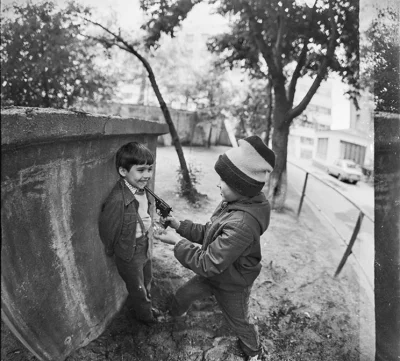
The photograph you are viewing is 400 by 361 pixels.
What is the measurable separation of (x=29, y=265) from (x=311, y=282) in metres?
2.98

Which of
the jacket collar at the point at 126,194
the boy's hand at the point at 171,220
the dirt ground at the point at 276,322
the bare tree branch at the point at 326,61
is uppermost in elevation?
the bare tree branch at the point at 326,61

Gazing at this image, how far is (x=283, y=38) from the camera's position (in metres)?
5.19

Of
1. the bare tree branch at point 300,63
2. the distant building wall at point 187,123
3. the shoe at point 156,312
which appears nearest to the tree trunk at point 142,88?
the distant building wall at point 187,123

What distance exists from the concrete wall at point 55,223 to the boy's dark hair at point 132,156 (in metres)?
0.07

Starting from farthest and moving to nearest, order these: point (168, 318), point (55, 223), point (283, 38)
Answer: point (283, 38) < point (168, 318) < point (55, 223)

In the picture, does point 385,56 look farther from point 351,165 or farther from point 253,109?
point 351,165

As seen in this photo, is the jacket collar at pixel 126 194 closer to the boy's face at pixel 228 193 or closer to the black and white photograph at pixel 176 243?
the black and white photograph at pixel 176 243

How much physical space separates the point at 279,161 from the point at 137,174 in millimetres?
4998

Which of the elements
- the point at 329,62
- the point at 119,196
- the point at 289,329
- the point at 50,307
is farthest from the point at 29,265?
the point at 329,62

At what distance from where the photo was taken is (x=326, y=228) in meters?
5.29

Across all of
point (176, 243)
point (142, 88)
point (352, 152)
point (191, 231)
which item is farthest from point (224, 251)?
point (142, 88)

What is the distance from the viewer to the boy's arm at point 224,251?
150 centimetres

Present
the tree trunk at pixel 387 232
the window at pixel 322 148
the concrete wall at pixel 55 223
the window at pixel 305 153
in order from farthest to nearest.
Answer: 1. the window at pixel 305 153
2. the window at pixel 322 148
3. the tree trunk at pixel 387 232
4. the concrete wall at pixel 55 223

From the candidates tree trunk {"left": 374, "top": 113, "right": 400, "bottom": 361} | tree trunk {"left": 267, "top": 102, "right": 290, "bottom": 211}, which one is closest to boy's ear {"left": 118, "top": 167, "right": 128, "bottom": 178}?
tree trunk {"left": 374, "top": 113, "right": 400, "bottom": 361}
